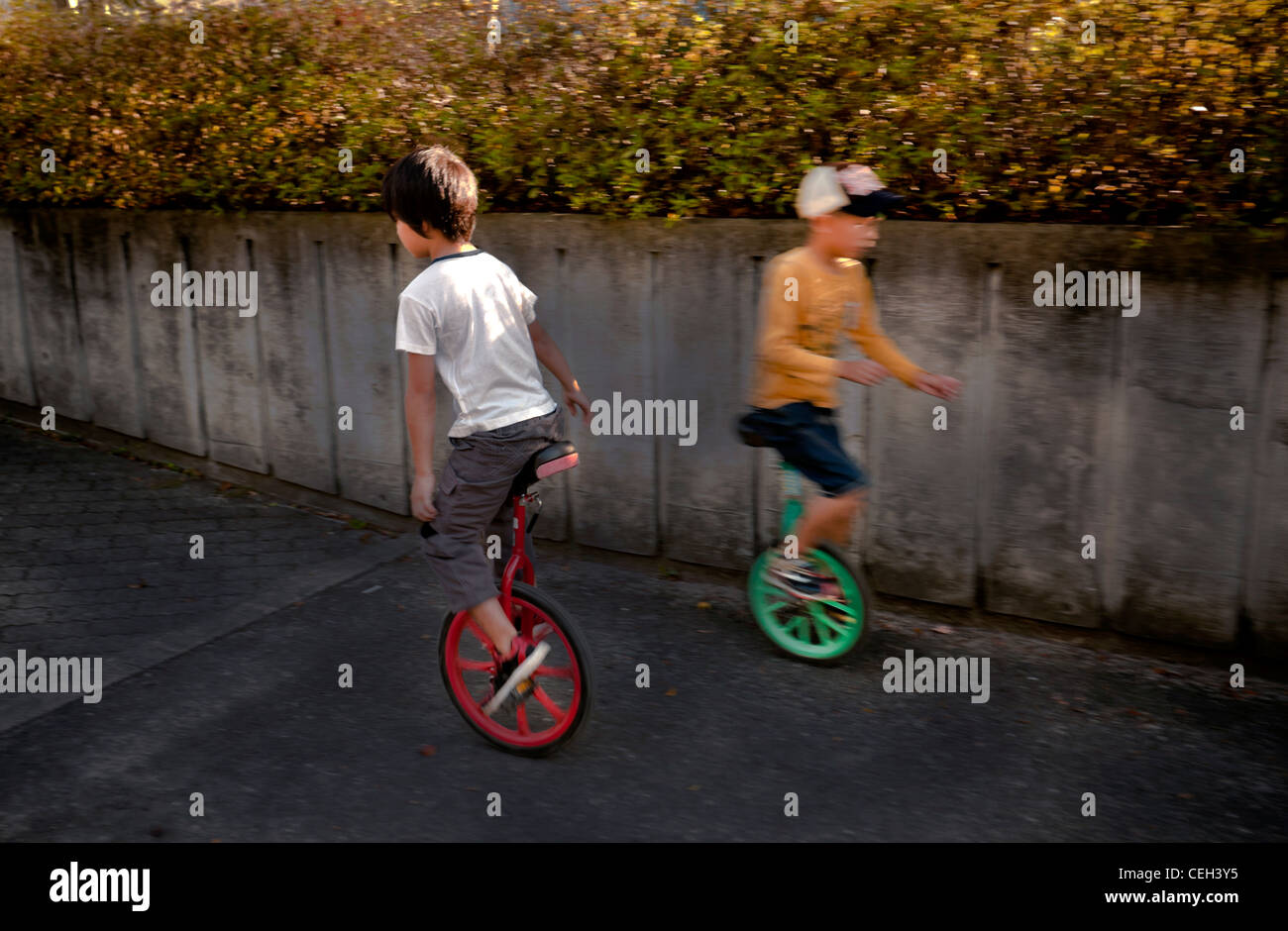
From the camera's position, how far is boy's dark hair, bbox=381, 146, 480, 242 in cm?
393

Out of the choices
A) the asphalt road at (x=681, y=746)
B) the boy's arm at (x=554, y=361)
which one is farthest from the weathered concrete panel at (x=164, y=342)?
the boy's arm at (x=554, y=361)

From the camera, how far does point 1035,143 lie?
513 centimetres

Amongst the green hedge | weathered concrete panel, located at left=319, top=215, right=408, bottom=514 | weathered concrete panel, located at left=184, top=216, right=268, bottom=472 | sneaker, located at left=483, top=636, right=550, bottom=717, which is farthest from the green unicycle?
weathered concrete panel, located at left=184, top=216, right=268, bottom=472

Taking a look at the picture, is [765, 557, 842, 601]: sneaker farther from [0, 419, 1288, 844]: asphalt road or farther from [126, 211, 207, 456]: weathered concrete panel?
[126, 211, 207, 456]: weathered concrete panel

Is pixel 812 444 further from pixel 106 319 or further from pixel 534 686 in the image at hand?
pixel 106 319

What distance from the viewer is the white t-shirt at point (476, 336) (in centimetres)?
390

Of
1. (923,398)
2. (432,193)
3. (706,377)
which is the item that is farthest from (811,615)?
(432,193)

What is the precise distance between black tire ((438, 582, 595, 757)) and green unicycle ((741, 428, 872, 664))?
48.3 inches

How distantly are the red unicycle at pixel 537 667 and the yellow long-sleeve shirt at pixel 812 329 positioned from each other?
1.10 meters

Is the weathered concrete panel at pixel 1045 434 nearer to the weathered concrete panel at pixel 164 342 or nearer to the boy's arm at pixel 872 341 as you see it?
the boy's arm at pixel 872 341

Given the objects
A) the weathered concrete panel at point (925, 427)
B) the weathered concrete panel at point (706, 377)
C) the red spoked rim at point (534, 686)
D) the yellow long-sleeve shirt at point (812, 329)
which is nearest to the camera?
the red spoked rim at point (534, 686)

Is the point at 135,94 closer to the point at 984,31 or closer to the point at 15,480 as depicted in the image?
the point at 15,480

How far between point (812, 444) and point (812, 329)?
1.51 ft
